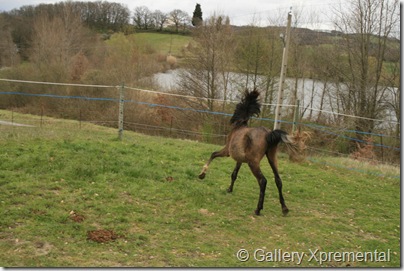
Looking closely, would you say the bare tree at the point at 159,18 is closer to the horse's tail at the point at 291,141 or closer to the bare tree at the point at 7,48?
the bare tree at the point at 7,48

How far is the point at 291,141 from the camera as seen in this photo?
5754mm

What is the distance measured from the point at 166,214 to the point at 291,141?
2259 mm

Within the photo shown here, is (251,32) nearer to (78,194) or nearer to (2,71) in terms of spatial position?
(78,194)

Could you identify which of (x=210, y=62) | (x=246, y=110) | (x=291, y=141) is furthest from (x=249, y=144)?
(x=210, y=62)

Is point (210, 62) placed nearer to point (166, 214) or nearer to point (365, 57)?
point (365, 57)

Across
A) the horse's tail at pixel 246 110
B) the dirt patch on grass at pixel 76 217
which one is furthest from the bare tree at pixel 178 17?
the dirt patch on grass at pixel 76 217

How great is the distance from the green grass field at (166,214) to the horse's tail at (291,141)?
1.05 metres

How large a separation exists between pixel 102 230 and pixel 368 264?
133 inches

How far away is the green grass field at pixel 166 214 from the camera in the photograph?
13.7ft

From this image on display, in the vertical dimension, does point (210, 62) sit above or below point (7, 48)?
below

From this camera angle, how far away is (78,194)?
562cm

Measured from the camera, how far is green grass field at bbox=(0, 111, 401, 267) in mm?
4180

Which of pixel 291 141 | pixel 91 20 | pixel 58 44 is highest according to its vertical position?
pixel 91 20

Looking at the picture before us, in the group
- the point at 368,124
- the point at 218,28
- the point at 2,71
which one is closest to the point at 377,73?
the point at 368,124
